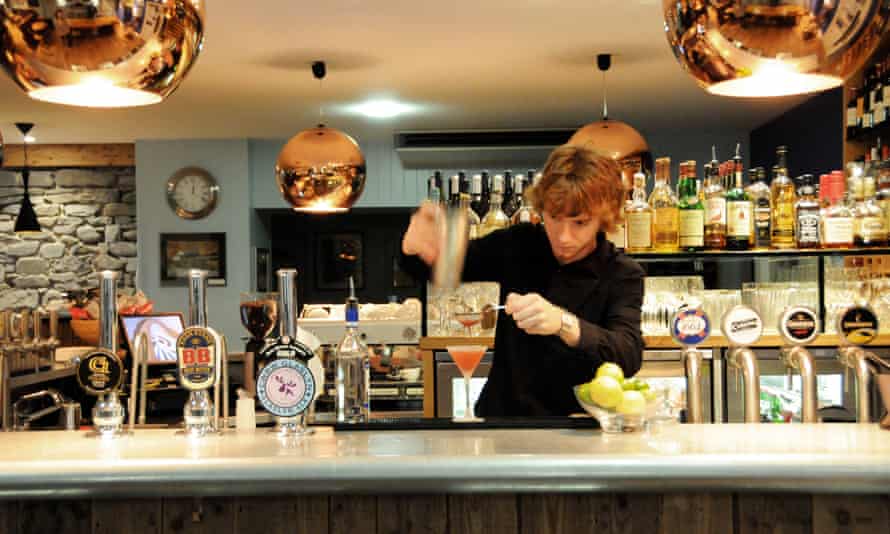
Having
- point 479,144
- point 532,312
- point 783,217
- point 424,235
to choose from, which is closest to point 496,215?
point 783,217

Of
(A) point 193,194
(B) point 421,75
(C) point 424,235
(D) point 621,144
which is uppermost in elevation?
(B) point 421,75

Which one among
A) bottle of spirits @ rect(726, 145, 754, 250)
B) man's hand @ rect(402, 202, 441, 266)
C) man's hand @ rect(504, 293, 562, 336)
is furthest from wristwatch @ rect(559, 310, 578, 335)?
bottle of spirits @ rect(726, 145, 754, 250)

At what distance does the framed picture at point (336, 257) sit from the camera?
392 inches

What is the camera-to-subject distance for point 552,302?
269 centimetres

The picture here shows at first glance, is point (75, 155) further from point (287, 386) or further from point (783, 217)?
point (287, 386)

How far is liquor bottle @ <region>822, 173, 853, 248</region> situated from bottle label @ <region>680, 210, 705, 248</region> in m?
0.46

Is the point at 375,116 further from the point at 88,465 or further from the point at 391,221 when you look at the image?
the point at 88,465

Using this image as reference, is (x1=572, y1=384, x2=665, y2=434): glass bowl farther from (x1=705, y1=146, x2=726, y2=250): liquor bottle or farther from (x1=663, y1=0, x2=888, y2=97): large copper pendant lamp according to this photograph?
(x1=705, y1=146, x2=726, y2=250): liquor bottle

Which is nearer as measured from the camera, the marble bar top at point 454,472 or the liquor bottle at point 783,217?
the marble bar top at point 454,472

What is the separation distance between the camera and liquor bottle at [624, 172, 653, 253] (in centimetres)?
385

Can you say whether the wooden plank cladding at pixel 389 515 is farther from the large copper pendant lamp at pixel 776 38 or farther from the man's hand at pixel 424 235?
the large copper pendant lamp at pixel 776 38

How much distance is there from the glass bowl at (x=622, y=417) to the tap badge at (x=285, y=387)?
0.59 metres

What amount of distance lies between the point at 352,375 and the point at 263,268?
726cm

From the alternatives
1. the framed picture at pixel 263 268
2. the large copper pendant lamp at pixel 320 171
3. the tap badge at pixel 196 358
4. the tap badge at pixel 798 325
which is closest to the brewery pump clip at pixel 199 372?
the tap badge at pixel 196 358
